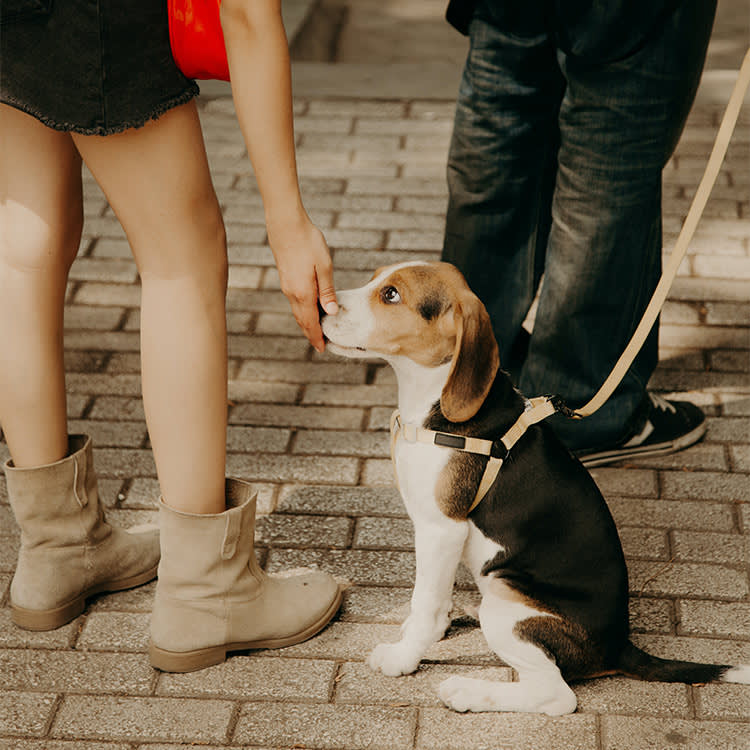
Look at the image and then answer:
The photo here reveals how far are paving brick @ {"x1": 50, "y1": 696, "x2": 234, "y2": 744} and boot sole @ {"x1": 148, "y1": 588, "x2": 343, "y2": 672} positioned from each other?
0.33ft

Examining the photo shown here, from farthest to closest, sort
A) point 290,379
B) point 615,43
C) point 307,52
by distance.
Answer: point 307,52 → point 290,379 → point 615,43

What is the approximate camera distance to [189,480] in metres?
2.62

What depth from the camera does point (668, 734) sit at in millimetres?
2549

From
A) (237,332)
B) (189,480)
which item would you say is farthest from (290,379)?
(189,480)

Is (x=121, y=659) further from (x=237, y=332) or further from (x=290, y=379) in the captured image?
(x=237, y=332)

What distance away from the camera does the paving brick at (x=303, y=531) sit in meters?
3.26

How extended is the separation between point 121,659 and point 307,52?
6.09m

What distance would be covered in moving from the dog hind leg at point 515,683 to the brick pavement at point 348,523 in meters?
0.04

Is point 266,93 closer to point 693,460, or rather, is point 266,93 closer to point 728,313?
point 693,460

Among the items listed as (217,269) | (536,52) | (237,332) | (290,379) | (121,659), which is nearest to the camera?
(217,269)

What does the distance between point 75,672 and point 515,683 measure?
45.6 inches

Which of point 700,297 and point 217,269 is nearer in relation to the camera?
point 217,269

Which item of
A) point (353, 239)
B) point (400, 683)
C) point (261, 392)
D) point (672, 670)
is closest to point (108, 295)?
point (261, 392)

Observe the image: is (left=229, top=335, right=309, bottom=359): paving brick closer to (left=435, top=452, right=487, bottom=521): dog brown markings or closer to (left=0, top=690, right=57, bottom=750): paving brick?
(left=435, top=452, right=487, bottom=521): dog brown markings
